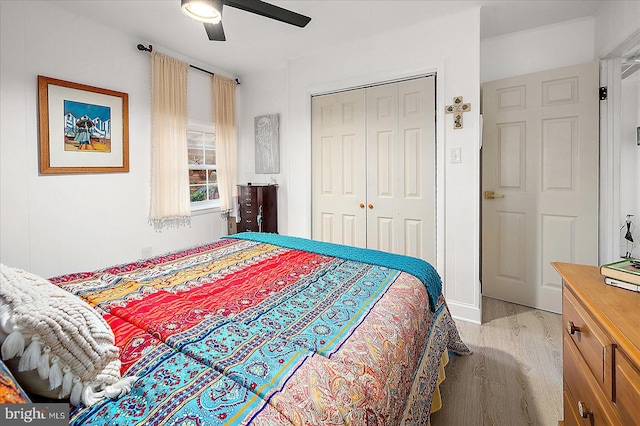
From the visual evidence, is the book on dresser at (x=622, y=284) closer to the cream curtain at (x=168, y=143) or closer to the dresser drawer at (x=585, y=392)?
the dresser drawer at (x=585, y=392)

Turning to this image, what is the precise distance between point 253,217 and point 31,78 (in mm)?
2348

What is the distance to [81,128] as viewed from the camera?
2795 millimetres

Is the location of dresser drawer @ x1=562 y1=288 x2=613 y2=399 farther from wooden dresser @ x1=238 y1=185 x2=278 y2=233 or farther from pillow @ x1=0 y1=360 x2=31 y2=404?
wooden dresser @ x1=238 y1=185 x2=278 y2=233

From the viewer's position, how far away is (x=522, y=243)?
120 inches

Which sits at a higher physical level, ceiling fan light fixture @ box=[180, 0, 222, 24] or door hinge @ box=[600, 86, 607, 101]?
ceiling fan light fixture @ box=[180, 0, 222, 24]

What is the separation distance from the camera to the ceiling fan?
1701mm

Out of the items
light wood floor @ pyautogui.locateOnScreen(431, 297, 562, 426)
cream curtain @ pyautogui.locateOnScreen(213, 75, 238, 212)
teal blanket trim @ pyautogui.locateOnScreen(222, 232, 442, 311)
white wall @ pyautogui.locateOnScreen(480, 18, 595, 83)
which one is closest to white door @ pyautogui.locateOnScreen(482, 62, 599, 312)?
white wall @ pyautogui.locateOnScreen(480, 18, 595, 83)

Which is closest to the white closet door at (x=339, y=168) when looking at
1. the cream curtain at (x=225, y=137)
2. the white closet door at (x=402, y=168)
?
the white closet door at (x=402, y=168)

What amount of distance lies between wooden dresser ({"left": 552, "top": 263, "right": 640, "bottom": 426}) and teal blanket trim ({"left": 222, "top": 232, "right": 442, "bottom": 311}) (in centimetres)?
57

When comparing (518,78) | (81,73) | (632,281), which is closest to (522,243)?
(518,78)

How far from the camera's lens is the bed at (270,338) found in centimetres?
72

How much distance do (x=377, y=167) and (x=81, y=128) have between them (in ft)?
9.07

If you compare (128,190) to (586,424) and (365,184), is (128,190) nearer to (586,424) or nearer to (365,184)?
(365,184)

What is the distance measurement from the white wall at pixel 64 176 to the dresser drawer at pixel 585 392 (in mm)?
3486
